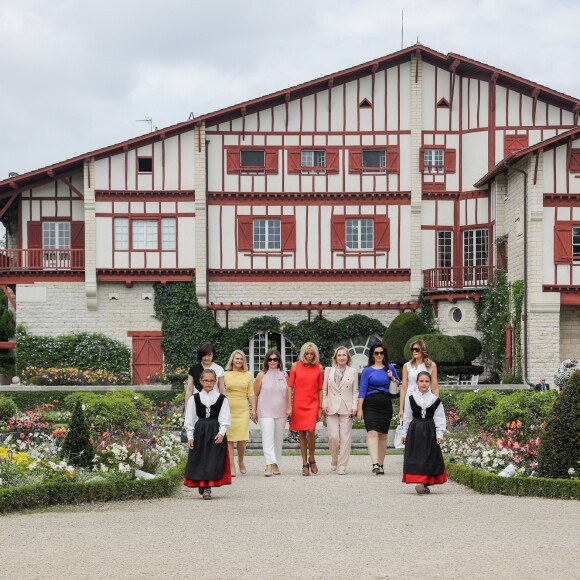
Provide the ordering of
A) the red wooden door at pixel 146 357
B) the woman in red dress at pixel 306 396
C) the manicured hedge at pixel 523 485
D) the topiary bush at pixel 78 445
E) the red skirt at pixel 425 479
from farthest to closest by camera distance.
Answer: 1. the red wooden door at pixel 146 357
2. the woman in red dress at pixel 306 396
3. the topiary bush at pixel 78 445
4. the red skirt at pixel 425 479
5. the manicured hedge at pixel 523 485

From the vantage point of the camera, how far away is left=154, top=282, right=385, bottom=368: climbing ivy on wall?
3997 cm

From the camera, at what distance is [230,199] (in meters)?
40.5

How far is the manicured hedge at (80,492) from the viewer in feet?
43.5

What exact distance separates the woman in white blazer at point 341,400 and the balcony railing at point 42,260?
2320 centimetres

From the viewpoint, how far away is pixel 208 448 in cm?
1463

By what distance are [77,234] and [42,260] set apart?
157cm

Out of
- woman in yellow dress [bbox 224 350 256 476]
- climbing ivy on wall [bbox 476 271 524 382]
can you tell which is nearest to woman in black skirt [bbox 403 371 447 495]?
woman in yellow dress [bbox 224 350 256 476]

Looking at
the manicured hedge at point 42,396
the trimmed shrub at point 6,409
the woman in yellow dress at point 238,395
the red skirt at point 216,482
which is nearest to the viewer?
the red skirt at point 216,482

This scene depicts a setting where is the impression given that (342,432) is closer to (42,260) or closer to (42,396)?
(42,396)

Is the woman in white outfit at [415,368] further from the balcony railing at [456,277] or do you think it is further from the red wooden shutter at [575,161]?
the balcony railing at [456,277]

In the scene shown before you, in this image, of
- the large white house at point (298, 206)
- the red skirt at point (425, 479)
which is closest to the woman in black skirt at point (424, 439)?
the red skirt at point (425, 479)

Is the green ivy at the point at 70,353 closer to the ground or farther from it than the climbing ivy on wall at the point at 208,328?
closer to the ground

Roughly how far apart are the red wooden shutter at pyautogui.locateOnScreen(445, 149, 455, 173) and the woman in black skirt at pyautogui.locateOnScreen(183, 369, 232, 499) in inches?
1067

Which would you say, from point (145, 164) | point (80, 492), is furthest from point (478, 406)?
point (145, 164)
